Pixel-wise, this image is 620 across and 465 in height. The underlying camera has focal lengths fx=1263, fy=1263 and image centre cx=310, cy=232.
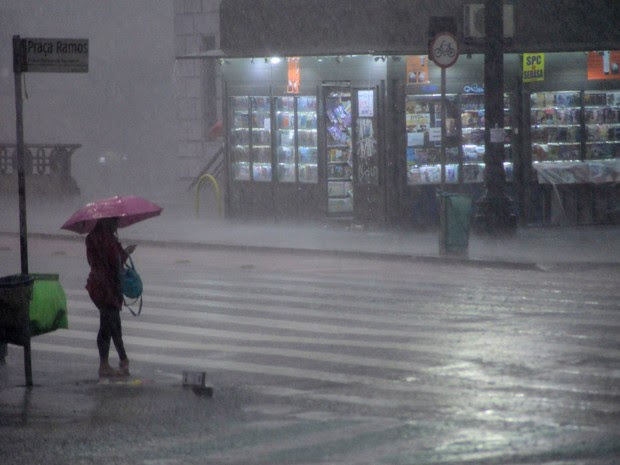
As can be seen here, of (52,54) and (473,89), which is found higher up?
(473,89)

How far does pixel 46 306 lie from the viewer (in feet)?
37.2

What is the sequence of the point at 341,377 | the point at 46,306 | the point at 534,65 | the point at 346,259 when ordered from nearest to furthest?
the point at 341,377 < the point at 46,306 < the point at 346,259 < the point at 534,65

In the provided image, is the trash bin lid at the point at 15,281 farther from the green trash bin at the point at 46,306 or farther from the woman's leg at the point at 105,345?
the woman's leg at the point at 105,345

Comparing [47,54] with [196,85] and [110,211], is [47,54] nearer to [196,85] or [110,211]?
[110,211]

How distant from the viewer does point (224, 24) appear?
27.7 meters

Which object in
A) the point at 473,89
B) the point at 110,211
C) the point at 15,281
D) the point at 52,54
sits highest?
the point at 473,89

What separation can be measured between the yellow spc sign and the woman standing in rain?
15726mm

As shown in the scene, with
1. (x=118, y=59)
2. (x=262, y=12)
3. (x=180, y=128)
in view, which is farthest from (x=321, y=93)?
(x=118, y=59)

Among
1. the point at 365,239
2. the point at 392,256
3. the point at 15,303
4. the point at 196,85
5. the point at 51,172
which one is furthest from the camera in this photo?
the point at 196,85

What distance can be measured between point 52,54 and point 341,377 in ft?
13.0

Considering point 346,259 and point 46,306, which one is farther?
point 346,259

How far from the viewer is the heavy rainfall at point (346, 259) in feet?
30.4

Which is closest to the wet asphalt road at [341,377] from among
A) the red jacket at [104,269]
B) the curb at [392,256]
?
the red jacket at [104,269]

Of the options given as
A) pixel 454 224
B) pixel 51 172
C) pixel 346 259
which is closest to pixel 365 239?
pixel 346 259
